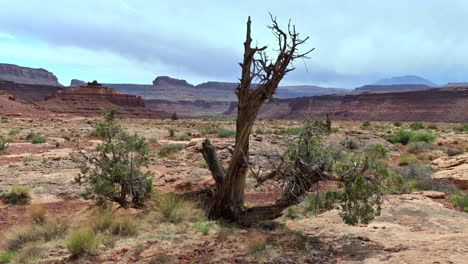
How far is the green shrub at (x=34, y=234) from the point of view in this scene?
5492 millimetres

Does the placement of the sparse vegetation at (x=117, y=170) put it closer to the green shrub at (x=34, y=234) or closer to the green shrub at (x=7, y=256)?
the green shrub at (x=34, y=234)

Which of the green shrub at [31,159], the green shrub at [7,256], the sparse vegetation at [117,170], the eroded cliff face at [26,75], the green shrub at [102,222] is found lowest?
the green shrub at [31,159]

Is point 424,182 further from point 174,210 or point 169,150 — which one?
point 169,150

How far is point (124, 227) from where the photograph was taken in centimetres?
578

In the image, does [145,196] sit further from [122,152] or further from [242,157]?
[242,157]

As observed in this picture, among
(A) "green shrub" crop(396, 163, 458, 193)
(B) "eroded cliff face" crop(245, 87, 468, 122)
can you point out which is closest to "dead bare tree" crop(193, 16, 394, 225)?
(A) "green shrub" crop(396, 163, 458, 193)

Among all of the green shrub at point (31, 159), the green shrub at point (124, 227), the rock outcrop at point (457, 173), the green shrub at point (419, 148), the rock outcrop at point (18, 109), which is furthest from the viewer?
the rock outcrop at point (18, 109)

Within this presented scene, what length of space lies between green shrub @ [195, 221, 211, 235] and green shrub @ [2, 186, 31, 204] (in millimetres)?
5572

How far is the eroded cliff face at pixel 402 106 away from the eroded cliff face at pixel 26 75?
121 meters

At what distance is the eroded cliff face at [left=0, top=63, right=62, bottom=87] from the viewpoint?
14662 cm

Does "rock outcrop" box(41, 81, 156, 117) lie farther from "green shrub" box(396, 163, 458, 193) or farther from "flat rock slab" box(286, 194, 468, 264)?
"flat rock slab" box(286, 194, 468, 264)

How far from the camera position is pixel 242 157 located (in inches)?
232

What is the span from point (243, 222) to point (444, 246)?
3.32 meters

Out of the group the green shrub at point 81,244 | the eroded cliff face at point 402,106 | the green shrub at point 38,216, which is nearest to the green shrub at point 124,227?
the green shrub at point 81,244
